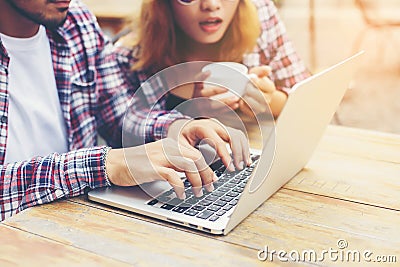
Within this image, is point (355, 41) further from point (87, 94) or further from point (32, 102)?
point (32, 102)

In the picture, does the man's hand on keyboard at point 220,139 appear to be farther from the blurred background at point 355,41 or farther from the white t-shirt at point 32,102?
the blurred background at point 355,41

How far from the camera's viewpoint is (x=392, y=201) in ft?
2.99

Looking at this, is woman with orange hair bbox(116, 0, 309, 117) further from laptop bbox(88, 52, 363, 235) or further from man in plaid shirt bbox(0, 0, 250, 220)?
laptop bbox(88, 52, 363, 235)

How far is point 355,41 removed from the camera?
497cm

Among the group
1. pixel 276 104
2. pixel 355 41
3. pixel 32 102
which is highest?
pixel 32 102

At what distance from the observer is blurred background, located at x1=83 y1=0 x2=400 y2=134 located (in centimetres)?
366

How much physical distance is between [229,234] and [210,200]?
0.32ft

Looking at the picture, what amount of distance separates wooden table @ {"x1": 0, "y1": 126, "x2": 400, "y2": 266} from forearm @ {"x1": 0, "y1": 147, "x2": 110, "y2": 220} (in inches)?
1.0

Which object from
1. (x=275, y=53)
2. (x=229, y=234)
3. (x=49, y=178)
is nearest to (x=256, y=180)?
(x=229, y=234)

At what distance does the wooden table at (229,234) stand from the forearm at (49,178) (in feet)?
0.08

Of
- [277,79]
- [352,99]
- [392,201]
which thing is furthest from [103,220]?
[352,99]

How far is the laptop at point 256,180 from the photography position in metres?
0.78

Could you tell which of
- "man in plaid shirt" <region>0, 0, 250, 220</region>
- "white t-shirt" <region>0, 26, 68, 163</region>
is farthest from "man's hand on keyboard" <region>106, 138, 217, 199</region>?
"white t-shirt" <region>0, 26, 68, 163</region>

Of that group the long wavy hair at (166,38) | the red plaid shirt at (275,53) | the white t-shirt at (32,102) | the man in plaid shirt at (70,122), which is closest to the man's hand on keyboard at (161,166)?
the man in plaid shirt at (70,122)
